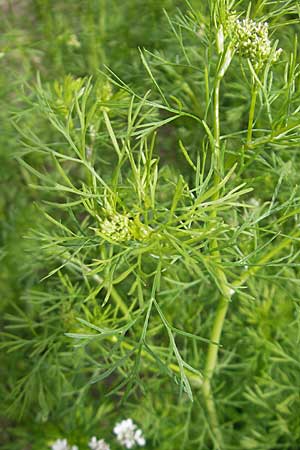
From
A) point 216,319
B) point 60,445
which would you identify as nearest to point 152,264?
point 216,319

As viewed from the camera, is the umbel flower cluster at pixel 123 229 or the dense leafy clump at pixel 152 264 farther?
the dense leafy clump at pixel 152 264

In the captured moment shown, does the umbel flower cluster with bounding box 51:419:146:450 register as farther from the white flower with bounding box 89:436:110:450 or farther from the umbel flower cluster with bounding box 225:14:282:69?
the umbel flower cluster with bounding box 225:14:282:69

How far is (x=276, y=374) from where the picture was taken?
4.16 ft

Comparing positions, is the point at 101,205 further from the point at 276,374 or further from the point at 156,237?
the point at 276,374

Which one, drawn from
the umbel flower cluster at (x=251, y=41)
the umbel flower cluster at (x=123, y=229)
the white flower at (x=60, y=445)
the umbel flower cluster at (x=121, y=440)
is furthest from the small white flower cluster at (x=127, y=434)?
the umbel flower cluster at (x=251, y=41)

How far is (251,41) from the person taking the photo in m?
0.78

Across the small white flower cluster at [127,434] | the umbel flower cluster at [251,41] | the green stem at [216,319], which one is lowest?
the small white flower cluster at [127,434]

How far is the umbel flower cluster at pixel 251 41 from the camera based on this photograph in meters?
0.76

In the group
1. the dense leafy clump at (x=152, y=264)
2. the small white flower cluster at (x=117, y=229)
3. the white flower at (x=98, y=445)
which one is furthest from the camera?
the white flower at (x=98, y=445)

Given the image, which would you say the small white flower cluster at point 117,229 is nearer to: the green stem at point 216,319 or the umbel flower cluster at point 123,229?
the umbel flower cluster at point 123,229

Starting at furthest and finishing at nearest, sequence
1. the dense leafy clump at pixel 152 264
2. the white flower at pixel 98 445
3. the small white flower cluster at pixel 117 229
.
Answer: the white flower at pixel 98 445 < the dense leafy clump at pixel 152 264 < the small white flower cluster at pixel 117 229

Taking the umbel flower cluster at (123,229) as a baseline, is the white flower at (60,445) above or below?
below

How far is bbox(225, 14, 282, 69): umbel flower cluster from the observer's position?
0.76m

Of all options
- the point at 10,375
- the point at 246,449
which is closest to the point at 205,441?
the point at 246,449
